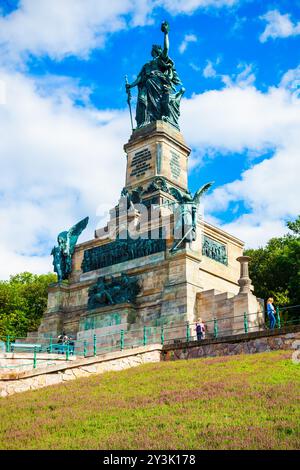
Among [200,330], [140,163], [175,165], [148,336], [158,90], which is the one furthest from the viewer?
[158,90]

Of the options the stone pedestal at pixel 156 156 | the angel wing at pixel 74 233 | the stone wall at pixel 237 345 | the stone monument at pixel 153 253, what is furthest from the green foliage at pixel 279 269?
the stone wall at pixel 237 345

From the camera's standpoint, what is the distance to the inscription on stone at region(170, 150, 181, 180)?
122 ft

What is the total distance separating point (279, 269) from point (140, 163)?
1201 cm

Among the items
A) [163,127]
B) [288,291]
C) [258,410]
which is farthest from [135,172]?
[258,410]

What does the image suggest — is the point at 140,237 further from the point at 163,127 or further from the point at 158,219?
the point at 163,127

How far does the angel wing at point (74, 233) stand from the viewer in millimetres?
37531

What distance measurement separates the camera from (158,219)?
32406 mm

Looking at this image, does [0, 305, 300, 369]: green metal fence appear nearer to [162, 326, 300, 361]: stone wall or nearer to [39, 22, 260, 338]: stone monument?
[39, 22, 260, 338]: stone monument

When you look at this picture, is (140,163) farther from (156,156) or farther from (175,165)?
(175,165)

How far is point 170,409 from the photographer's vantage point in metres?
13.7

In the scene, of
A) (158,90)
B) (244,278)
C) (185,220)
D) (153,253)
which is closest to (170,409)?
(244,278)

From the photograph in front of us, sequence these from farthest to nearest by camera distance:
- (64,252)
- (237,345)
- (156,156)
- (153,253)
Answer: (64,252), (156,156), (153,253), (237,345)

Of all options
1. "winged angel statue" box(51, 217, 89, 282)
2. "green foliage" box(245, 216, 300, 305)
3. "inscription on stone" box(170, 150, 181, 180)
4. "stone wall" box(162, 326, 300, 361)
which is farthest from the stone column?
"winged angel statue" box(51, 217, 89, 282)
